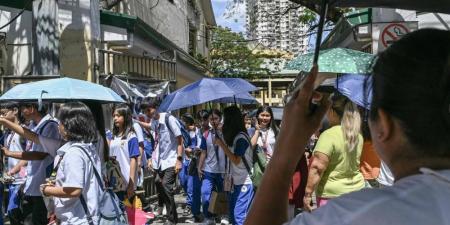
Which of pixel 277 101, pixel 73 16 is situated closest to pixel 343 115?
pixel 73 16

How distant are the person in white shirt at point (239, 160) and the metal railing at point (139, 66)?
4845mm

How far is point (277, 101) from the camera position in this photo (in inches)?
1977

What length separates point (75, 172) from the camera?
156 inches

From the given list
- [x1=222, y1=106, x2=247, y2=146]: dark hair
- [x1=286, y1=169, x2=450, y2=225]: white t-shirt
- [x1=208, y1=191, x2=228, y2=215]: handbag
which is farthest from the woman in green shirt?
[x1=286, y1=169, x2=450, y2=225]: white t-shirt

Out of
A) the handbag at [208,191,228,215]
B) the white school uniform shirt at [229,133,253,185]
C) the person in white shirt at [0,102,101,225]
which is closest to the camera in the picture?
the person in white shirt at [0,102,101,225]

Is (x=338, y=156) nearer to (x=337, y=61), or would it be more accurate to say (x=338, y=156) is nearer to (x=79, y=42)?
(x=337, y=61)

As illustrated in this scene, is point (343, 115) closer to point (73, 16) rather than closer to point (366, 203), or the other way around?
point (366, 203)

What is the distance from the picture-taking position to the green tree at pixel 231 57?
32312 millimetres

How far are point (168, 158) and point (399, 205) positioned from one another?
26.1 ft

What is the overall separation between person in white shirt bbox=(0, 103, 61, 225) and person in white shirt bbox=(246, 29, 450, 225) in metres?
4.64

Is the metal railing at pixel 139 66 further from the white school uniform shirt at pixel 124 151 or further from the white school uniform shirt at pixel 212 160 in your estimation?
the white school uniform shirt at pixel 124 151

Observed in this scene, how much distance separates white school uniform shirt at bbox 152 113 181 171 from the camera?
897cm

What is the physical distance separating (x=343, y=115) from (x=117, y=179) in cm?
238

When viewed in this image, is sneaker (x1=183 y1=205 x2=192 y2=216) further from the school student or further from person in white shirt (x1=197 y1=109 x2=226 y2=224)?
the school student
